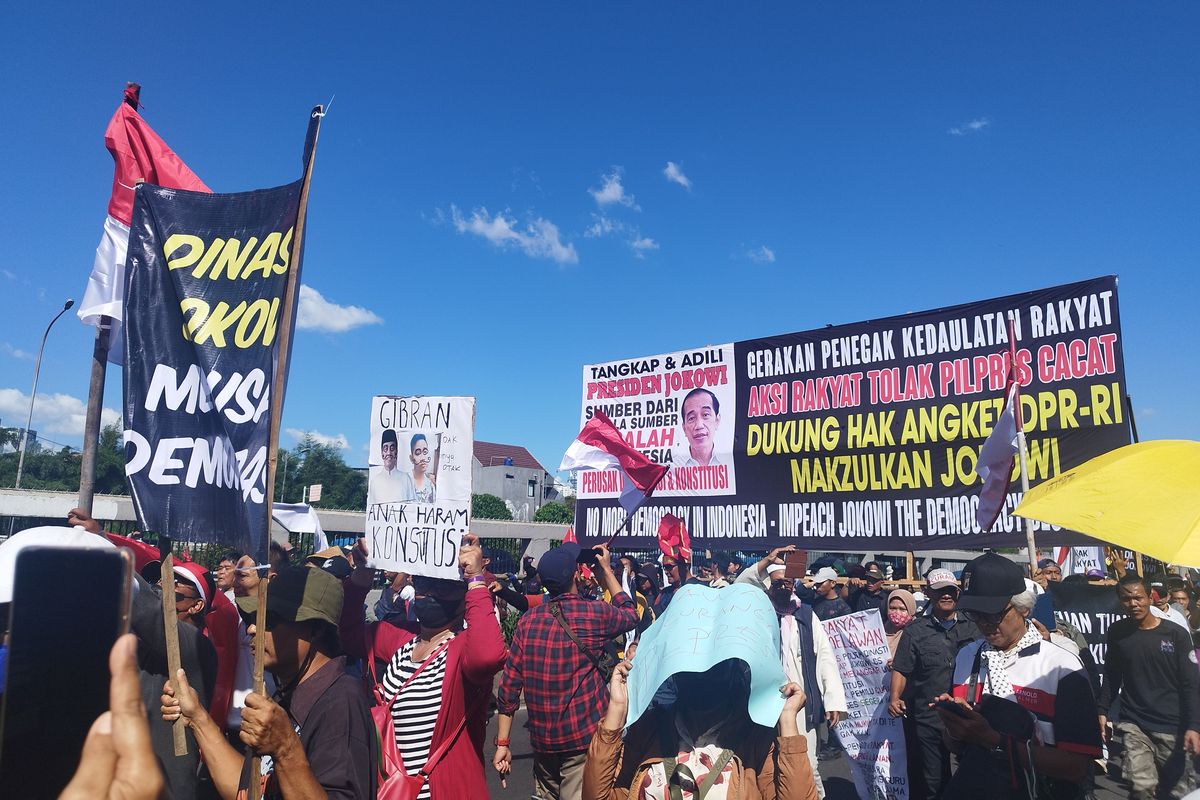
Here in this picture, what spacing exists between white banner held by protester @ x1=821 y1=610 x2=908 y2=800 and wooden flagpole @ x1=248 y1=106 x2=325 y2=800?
15.1 feet

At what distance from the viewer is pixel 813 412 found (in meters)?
10.2

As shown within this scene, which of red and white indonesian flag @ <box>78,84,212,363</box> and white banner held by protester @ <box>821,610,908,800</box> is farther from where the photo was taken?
white banner held by protester @ <box>821,610,908,800</box>

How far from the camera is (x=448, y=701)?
3176 mm

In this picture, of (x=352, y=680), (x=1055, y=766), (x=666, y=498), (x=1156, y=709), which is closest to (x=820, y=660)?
(x=1055, y=766)

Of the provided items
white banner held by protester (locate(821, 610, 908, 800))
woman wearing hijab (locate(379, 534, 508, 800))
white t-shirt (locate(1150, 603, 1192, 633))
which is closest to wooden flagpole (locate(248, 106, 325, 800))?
woman wearing hijab (locate(379, 534, 508, 800))

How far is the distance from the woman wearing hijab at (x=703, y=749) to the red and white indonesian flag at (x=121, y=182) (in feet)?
10.8

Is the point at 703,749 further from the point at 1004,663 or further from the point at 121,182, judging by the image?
the point at 121,182

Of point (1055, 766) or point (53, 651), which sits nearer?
point (53, 651)

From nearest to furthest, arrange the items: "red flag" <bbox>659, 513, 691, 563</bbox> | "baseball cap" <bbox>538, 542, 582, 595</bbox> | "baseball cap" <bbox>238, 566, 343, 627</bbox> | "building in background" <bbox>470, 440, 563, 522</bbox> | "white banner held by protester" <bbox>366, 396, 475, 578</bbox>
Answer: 1. "baseball cap" <bbox>238, 566, 343, 627</bbox>
2. "baseball cap" <bbox>538, 542, 582, 595</bbox>
3. "white banner held by protester" <bbox>366, 396, 475, 578</bbox>
4. "red flag" <bbox>659, 513, 691, 563</bbox>
5. "building in background" <bbox>470, 440, 563, 522</bbox>

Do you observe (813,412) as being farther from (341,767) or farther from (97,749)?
(97,749)

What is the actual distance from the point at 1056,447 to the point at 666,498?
18.0ft

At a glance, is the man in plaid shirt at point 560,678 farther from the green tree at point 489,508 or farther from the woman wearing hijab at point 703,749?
the green tree at point 489,508

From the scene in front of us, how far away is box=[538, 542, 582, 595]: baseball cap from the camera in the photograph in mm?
4680

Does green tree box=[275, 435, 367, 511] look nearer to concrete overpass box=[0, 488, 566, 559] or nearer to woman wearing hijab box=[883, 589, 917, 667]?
concrete overpass box=[0, 488, 566, 559]
